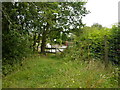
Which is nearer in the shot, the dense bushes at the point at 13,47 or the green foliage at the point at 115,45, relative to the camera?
the green foliage at the point at 115,45

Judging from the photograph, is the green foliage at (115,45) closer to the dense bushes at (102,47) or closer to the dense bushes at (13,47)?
the dense bushes at (102,47)

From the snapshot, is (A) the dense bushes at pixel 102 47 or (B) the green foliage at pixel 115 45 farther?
(A) the dense bushes at pixel 102 47

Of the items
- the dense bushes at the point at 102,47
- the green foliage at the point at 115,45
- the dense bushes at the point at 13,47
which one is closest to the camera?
the green foliage at the point at 115,45

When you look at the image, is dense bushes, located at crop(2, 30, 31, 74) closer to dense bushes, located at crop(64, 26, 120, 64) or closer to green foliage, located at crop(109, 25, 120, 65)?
dense bushes, located at crop(64, 26, 120, 64)

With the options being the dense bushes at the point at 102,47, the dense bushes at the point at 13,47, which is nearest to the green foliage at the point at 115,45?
the dense bushes at the point at 102,47

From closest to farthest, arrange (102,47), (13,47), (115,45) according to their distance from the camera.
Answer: (115,45) → (13,47) → (102,47)

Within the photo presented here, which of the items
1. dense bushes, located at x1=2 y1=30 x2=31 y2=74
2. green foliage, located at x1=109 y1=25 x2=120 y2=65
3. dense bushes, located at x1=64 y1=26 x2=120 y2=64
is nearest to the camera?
green foliage, located at x1=109 y1=25 x2=120 y2=65

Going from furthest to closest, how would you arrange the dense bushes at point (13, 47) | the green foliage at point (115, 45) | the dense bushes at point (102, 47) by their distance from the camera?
the dense bushes at point (13, 47) < the dense bushes at point (102, 47) < the green foliage at point (115, 45)

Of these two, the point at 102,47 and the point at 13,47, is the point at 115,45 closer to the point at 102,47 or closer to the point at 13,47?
the point at 102,47

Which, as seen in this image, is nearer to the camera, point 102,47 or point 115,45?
point 115,45

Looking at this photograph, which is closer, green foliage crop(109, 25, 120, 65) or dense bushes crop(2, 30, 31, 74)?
green foliage crop(109, 25, 120, 65)

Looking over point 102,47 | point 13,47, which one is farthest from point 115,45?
point 13,47

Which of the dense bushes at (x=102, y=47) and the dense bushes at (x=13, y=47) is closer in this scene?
the dense bushes at (x=102, y=47)

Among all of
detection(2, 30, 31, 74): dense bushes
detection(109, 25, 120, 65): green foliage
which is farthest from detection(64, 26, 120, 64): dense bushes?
detection(2, 30, 31, 74): dense bushes
